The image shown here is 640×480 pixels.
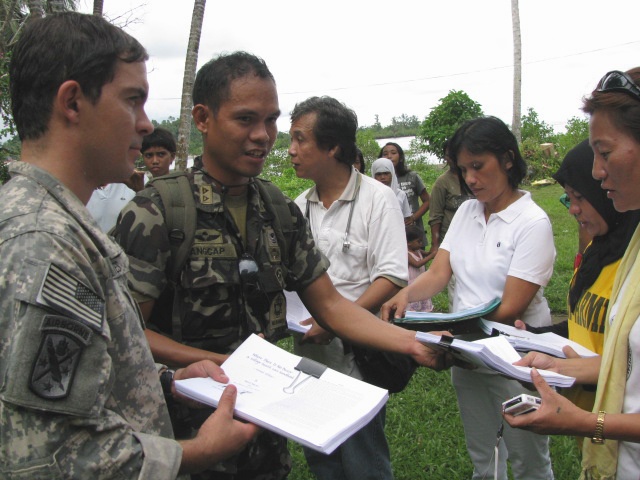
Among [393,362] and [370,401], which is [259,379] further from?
[393,362]

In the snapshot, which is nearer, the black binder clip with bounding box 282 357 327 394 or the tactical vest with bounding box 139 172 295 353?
the black binder clip with bounding box 282 357 327 394

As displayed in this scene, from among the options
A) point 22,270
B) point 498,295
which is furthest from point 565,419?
point 22,270

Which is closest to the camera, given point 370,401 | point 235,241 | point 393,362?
point 370,401

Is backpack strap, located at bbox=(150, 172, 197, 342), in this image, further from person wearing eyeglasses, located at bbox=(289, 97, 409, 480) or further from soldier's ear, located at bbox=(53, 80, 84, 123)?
person wearing eyeglasses, located at bbox=(289, 97, 409, 480)

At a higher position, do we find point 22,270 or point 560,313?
point 22,270

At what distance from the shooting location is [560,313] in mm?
5816

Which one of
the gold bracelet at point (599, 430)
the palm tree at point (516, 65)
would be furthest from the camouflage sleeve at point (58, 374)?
the palm tree at point (516, 65)

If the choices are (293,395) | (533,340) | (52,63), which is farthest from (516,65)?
(52,63)

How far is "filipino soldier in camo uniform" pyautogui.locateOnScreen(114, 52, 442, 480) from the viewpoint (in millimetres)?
1769

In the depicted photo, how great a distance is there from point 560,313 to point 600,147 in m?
4.45

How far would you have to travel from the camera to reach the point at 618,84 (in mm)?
1752

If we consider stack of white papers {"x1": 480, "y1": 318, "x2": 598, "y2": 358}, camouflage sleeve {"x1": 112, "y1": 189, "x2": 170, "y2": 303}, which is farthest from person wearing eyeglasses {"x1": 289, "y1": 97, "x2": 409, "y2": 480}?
camouflage sleeve {"x1": 112, "y1": 189, "x2": 170, "y2": 303}

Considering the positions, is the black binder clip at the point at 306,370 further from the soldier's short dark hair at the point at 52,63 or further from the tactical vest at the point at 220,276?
the soldier's short dark hair at the point at 52,63

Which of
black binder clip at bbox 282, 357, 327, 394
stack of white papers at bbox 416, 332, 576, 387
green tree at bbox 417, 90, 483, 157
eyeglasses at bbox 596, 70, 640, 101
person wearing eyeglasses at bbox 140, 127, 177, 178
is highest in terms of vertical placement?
green tree at bbox 417, 90, 483, 157
